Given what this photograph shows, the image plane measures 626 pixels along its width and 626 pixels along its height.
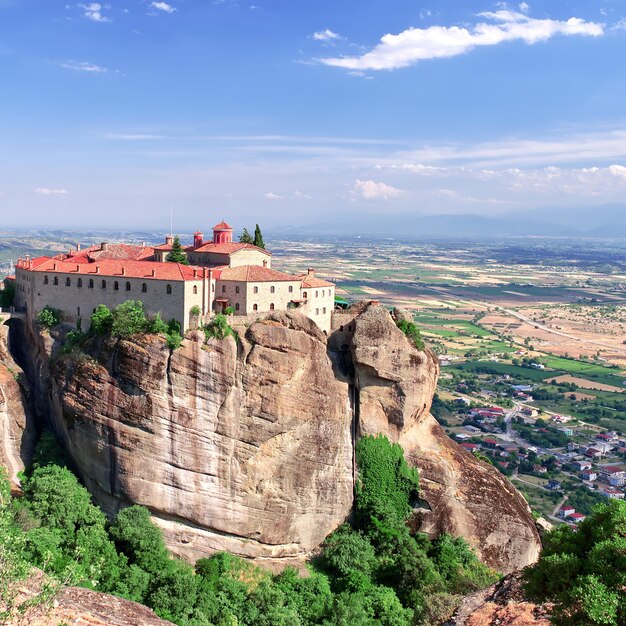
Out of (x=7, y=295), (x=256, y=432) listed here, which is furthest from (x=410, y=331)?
(x=7, y=295)

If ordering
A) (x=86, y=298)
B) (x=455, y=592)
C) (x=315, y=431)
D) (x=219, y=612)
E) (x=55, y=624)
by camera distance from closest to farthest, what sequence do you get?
(x=55, y=624) → (x=219, y=612) → (x=455, y=592) → (x=315, y=431) → (x=86, y=298)

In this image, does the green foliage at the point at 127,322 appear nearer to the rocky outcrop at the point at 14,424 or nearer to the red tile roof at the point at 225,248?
the red tile roof at the point at 225,248

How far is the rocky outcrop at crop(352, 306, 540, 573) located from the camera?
47062mm

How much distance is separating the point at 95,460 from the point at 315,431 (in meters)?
13.6

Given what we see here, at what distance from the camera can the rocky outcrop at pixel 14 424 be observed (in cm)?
4656

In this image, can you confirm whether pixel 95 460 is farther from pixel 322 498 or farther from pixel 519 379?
pixel 519 379

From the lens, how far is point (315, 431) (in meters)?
45.2

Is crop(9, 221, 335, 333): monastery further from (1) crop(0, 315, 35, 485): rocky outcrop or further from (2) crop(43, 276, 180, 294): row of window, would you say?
(1) crop(0, 315, 35, 485): rocky outcrop

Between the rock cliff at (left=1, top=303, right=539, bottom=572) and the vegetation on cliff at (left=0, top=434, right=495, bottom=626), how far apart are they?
3.79 feet

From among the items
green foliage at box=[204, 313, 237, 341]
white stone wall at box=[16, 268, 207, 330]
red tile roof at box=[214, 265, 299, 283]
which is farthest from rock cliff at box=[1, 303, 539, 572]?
red tile roof at box=[214, 265, 299, 283]

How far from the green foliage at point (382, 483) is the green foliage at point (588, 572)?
855 inches

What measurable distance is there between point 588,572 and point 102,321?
32860mm

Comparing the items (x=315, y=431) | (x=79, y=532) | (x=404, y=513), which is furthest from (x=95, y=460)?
(x=404, y=513)

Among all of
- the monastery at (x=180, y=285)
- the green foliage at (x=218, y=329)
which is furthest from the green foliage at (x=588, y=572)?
the monastery at (x=180, y=285)
